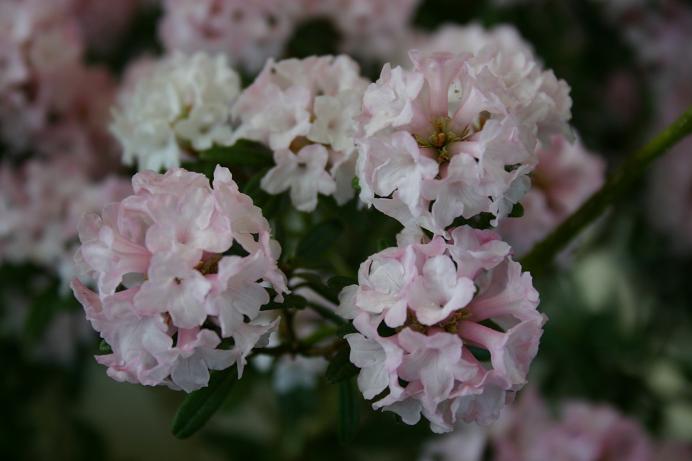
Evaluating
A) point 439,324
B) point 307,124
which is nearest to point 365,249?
point 307,124

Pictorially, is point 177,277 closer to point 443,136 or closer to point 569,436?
point 443,136

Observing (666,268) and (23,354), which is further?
(666,268)

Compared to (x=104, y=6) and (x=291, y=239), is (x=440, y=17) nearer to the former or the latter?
(x=104, y=6)

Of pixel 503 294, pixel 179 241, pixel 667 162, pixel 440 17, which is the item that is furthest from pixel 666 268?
pixel 179 241

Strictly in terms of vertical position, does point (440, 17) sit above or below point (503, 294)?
below

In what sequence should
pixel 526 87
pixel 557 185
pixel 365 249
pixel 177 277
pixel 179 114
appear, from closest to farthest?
pixel 177 277, pixel 526 87, pixel 179 114, pixel 557 185, pixel 365 249

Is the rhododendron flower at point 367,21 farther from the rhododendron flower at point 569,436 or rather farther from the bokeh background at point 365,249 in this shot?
the rhododendron flower at point 569,436
